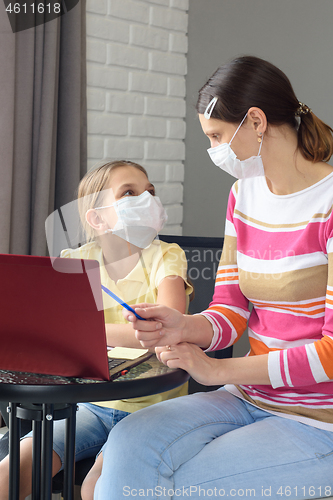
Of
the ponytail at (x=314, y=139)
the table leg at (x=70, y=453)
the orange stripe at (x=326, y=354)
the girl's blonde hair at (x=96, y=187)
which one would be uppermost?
the ponytail at (x=314, y=139)

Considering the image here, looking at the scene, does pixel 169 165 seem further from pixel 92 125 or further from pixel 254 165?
pixel 254 165

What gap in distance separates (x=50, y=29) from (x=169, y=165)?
2.71ft

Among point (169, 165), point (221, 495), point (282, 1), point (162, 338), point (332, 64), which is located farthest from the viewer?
point (169, 165)

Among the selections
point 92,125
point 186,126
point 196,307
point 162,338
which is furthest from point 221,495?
point 186,126

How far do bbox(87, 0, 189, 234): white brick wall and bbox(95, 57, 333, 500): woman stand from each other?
1135mm

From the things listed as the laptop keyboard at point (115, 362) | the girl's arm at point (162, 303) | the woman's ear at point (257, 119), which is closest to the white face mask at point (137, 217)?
the girl's arm at point (162, 303)

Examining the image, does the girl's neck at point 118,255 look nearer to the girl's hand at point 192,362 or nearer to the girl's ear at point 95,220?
the girl's ear at point 95,220

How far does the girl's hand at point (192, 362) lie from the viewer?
0.95 metres

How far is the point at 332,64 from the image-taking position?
1986 mm

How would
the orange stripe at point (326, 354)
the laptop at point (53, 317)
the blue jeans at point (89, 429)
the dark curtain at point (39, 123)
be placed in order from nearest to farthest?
the laptop at point (53, 317), the orange stripe at point (326, 354), the blue jeans at point (89, 429), the dark curtain at point (39, 123)

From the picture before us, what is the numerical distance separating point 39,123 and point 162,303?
104 cm

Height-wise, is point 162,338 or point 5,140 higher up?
point 5,140

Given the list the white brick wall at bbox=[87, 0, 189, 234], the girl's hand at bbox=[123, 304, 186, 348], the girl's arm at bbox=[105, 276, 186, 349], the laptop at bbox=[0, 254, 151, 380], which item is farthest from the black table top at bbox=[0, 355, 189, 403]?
the white brick wall at bbox=[87, 0, 189, 234]

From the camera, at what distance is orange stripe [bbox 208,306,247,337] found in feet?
3.92
